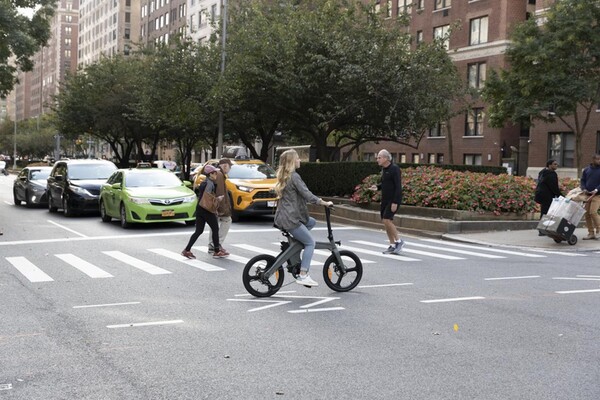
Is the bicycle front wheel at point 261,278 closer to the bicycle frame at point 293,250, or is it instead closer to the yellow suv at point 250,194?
the bicycle frame at point 293,250

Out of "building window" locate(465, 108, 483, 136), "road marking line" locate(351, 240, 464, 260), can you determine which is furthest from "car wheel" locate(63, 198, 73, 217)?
"building window" locate(465, 108, 483, 136)

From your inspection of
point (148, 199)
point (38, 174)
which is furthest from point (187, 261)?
point (38, 174)

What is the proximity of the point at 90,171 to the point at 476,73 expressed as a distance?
34.4 meters

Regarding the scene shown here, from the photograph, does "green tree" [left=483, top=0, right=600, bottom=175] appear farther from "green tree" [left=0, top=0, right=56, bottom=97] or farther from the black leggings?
the black leggings

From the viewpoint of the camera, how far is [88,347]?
6508 mm

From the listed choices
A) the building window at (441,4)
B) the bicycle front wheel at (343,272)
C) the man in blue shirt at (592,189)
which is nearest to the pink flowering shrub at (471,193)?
the man in blue shirt at (592,189)

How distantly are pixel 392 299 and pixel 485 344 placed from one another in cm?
240

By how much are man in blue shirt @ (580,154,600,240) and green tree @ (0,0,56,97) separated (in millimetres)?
20425

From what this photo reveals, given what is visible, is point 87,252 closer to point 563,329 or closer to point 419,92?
point 563,329

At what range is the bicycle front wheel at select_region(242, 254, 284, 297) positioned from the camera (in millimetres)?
9070

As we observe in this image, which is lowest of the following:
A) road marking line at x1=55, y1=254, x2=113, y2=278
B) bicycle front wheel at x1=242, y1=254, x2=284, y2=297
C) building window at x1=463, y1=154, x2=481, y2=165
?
road marking line at x1=55, y1=254, x2=113, y2=278

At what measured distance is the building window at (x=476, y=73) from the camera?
50781mm

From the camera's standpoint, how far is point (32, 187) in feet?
88.2

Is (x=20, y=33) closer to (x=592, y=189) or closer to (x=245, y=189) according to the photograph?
(x=245, y=189)
